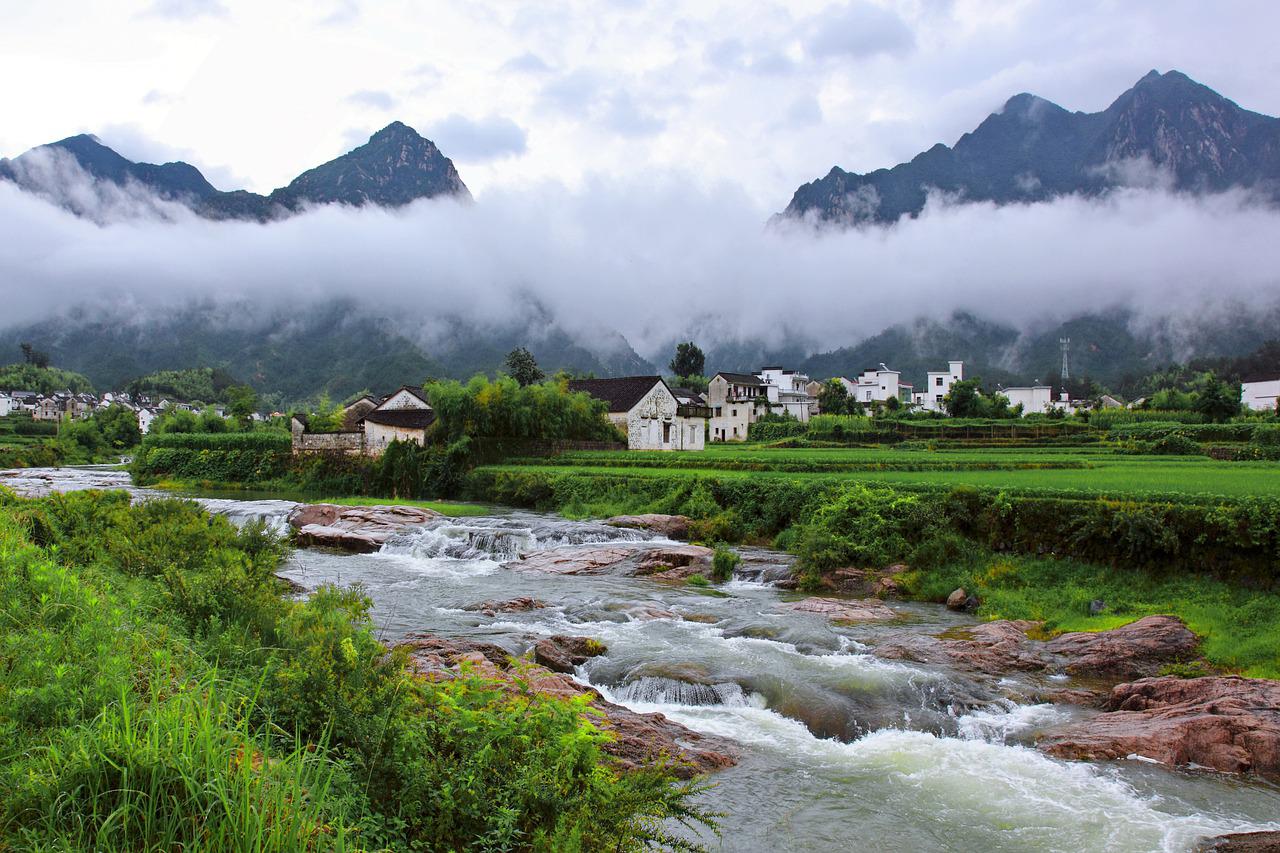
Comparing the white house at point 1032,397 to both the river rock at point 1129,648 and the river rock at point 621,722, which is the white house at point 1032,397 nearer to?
the river rock at point 1129,648

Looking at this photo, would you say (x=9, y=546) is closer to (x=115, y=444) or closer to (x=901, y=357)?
(x=115, y=444)

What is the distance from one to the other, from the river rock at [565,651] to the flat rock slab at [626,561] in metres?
8.29

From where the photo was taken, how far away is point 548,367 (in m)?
166

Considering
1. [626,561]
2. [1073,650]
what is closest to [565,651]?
[1073,650]

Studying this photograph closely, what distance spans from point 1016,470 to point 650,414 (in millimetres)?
31448

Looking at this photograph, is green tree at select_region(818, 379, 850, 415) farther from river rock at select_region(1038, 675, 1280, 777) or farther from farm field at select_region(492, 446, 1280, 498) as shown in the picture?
river rock at select_region(1038, 675, 1280, 777)

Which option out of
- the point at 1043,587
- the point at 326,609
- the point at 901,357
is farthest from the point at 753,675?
the point at 901,357

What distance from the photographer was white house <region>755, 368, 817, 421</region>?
324ft

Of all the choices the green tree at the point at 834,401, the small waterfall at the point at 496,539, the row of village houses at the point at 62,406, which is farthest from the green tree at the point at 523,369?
the small waterfall at the point at 496,539

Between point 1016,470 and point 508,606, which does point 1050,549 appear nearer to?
point 508,606

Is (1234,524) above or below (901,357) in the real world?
below

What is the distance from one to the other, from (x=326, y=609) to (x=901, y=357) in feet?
615

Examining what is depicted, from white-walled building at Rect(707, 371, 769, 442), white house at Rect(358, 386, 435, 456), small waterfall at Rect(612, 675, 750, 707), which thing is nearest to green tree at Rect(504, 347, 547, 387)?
white-walled building at Rect(707, 371, 769, 442)

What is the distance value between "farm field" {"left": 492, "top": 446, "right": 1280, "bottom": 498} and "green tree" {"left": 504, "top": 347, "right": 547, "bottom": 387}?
36.6 meters
